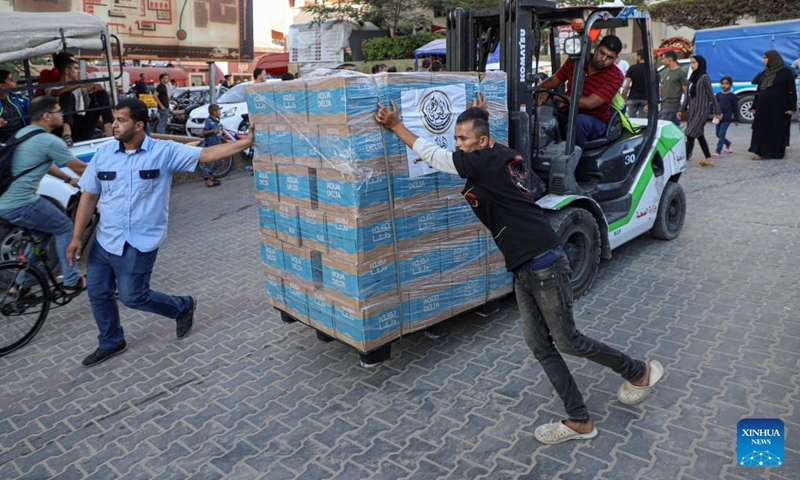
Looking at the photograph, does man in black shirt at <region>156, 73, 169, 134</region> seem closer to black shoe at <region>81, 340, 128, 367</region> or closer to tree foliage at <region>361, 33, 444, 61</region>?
tree foliage at <region>361, 33, 444, 61</region>

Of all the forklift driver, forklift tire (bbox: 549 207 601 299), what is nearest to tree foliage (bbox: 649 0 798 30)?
the forklift driver

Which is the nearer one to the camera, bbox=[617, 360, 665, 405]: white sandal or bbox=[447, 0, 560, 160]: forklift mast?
bbox=[617, 360, 665, 405]: white sandal

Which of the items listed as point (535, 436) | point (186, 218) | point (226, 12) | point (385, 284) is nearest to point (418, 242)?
point (385, 284)

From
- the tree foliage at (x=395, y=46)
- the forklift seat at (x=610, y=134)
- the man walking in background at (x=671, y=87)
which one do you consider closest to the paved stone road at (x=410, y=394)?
the forklift seat at (x=610, y=134)

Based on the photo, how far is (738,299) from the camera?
5578mm

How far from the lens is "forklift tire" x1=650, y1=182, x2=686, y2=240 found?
7.18 m

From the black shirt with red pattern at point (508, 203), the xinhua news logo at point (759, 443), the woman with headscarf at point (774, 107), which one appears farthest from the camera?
the woman with headscarf at point (774, 107)

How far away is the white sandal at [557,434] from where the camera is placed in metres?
3.58

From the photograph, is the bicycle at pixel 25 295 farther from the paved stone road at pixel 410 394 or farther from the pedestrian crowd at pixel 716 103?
the pedestrian crowd at pixel 716 103

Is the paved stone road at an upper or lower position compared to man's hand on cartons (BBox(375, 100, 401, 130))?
lower

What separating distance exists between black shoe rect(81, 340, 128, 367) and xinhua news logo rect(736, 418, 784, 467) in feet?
14.4

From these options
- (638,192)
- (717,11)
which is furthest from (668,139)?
(717,11)

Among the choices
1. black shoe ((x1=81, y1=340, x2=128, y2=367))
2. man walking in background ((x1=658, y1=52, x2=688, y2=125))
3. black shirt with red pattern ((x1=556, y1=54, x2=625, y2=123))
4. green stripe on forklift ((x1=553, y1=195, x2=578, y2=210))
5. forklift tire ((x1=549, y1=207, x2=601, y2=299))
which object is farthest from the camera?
man walking in background ((x1=658, y1=52, x2=688, y2=125))

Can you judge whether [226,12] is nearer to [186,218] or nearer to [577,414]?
[186,218]
